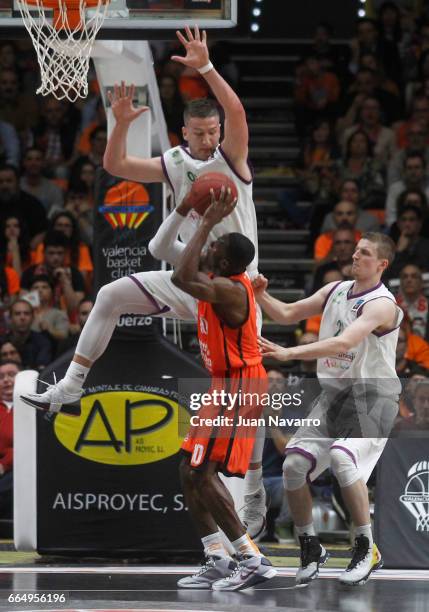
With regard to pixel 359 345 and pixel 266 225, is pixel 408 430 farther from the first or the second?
pixel 266 225

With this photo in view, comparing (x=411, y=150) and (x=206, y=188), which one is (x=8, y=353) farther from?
(x=411, y=150)

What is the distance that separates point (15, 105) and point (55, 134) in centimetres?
71

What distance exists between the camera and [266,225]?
14.9 meters

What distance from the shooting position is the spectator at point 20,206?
1394 cm

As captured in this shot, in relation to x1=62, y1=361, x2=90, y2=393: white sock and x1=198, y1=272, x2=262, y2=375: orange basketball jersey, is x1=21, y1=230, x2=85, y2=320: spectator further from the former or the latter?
x1=198, y1=272, x2=262, y2=375: orange basketball jersey

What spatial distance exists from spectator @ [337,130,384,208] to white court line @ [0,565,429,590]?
6066 millimetres

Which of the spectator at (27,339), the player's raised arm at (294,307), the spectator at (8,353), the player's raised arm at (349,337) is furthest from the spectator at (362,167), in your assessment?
the player's raised arm at (349,337)

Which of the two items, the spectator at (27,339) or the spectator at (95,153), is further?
the spectator at (95,153)

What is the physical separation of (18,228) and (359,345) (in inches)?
249

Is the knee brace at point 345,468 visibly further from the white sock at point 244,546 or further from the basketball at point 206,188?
the basketball at point 206,188

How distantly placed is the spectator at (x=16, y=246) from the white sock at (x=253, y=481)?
18.3 feet

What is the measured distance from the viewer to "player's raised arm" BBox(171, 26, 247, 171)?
787cm

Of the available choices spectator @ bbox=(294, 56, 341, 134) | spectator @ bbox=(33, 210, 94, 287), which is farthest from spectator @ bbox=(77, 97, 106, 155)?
spectator @ bbox=(294, 56, 341, 134)

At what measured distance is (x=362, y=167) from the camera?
47.3 feet
